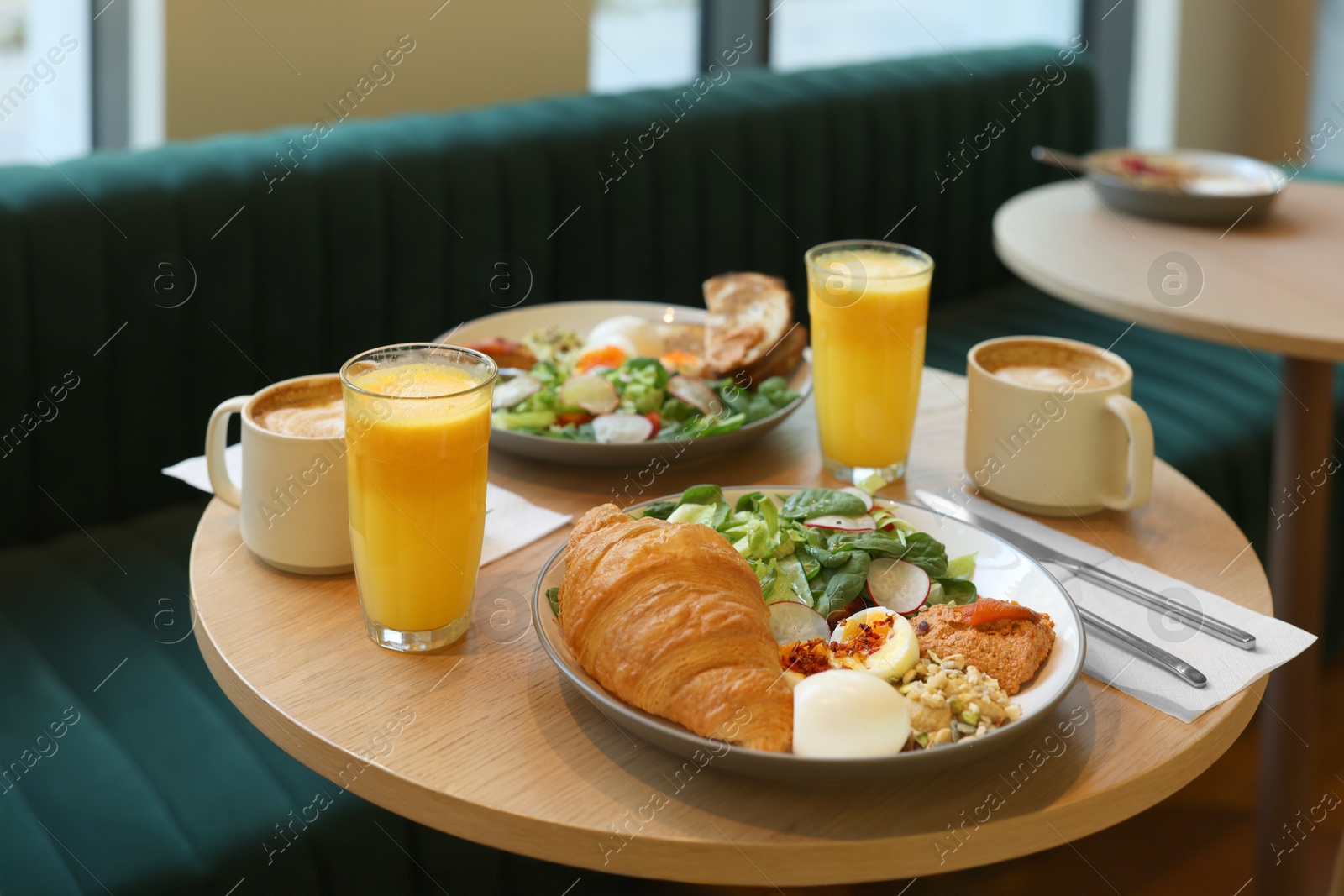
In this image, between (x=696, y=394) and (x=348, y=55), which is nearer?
(x=696, y=394)

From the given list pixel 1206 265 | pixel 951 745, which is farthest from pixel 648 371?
pixel 1206 265

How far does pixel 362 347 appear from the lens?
209 cm

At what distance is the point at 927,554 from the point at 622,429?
40 centimetres

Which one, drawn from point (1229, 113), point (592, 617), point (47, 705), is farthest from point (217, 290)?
point (1229, 113)

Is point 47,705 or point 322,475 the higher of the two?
point 322,475

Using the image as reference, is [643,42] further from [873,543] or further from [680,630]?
[680,630]

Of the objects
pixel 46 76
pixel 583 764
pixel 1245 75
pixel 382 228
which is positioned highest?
pixel 1245 75

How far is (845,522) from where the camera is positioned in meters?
1.04

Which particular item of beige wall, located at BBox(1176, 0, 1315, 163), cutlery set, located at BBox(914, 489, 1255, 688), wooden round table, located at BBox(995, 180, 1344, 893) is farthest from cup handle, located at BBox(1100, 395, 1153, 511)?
beige wall, located at BBox(1176, 0, 1315, 163)

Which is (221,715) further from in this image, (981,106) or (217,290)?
(981,106)

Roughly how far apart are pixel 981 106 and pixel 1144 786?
8.09 ft

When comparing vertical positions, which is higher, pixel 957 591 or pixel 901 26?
pixel 901 26

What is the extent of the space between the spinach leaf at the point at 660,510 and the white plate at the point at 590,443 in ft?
0.50

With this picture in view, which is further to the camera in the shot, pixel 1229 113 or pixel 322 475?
pixel 1229 113
